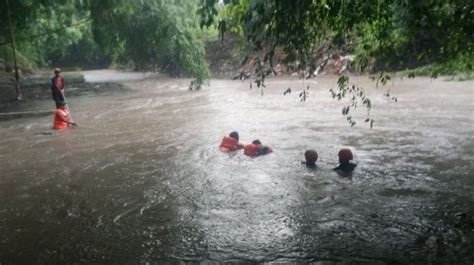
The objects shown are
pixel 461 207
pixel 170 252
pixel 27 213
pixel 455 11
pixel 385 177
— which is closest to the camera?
pixel 455 11

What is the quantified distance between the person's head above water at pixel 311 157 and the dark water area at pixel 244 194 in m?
0.17

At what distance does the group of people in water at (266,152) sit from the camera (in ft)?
25.2

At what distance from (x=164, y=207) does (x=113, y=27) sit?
1602 centimetres

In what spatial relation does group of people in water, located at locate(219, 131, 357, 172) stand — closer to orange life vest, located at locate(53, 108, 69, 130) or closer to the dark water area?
the dark water area

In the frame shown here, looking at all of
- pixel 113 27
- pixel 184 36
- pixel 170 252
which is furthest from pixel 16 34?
pixel 170 252

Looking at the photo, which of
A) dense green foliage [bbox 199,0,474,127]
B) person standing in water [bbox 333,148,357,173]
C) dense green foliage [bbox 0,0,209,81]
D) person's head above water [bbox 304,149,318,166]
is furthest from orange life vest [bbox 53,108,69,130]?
dense green foliage [bbox 199,0,474,127]

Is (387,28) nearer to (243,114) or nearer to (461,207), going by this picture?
(461,207)

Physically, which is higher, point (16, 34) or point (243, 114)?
point (16, 34)

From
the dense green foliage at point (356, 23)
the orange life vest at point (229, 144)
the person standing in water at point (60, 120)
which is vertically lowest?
the person standing in water at point (60, 120)

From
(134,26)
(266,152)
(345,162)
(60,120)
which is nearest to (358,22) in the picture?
(345,162)

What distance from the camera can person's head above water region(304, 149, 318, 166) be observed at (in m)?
7.97

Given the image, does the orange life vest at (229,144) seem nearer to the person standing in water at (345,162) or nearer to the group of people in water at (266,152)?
the group of people in water at (266,152)

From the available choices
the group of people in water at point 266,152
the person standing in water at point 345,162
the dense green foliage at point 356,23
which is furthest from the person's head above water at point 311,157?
the dense green foliage at point 356,23

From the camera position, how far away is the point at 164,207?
21.1ft
